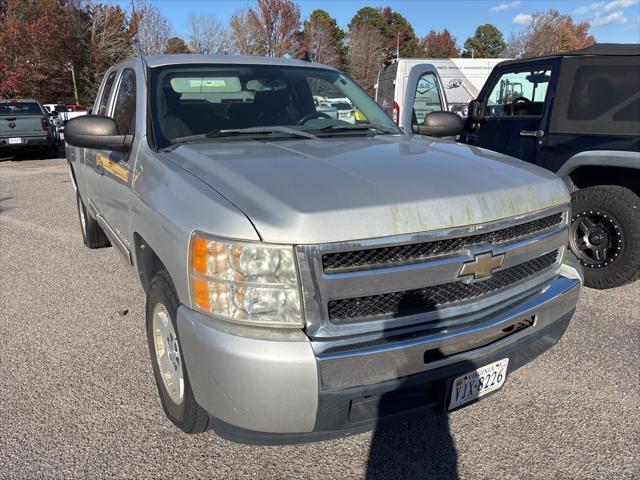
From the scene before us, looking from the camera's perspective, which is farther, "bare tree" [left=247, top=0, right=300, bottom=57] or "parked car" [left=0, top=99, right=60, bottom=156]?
"bare tree" [left=247, top=0, right=300, bottom=57]

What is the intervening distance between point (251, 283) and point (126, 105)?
2.38m

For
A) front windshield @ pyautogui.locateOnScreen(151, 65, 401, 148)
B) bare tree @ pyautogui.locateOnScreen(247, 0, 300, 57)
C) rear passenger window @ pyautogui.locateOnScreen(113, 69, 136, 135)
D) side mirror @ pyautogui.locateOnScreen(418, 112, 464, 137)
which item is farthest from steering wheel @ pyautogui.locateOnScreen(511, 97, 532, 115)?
bare tree @ pyautogui.locateOnScreen(247, 0, 300, 57)

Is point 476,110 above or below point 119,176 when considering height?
above

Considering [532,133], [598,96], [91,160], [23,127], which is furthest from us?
[23,127]

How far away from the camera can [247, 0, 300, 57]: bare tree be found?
4694 centimetres

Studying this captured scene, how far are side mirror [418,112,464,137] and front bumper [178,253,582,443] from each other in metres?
2.08

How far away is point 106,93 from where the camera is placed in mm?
4746

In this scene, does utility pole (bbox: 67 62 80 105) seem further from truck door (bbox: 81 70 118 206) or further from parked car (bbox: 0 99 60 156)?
truck door (bbox: 81 70 118 206)

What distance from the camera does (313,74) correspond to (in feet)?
13.2

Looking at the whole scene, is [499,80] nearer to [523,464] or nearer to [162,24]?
[523,464]

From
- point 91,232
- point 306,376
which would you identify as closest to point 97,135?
point 306,376

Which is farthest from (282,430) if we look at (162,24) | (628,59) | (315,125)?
(162,24)

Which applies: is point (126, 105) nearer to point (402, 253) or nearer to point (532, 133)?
point (402, 253)

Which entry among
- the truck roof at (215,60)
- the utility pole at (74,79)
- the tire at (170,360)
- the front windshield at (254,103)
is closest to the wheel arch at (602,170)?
the front windshield at (254,103)
